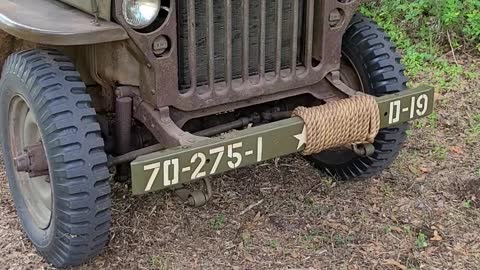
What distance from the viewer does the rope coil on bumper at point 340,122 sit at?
3.68m

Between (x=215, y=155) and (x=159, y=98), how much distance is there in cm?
39

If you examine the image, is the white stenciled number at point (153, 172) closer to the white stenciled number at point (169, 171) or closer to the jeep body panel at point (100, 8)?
the white stenciled number at point (169, 171)

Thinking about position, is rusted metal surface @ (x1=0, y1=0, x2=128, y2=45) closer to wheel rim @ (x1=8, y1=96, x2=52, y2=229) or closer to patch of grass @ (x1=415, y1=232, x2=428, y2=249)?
wheel rim @ (x1=8, y1=96, x2=52, y2=229)

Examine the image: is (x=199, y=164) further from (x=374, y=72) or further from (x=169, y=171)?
(x=374, y=72)

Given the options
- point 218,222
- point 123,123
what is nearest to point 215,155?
point 123,123

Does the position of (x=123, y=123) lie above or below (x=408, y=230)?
above

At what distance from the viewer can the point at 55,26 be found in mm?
3441

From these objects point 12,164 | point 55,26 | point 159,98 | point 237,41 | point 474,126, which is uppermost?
point 55,26

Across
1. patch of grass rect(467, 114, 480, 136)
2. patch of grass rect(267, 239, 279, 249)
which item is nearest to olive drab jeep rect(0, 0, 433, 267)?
patch of grass rect(267, 239, 279, 249)

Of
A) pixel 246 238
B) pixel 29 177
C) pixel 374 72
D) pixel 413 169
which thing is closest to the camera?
pixel 29 177

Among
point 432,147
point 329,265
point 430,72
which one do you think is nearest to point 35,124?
point 329,265

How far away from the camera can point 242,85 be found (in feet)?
12.6

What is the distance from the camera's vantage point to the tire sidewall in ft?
12.2

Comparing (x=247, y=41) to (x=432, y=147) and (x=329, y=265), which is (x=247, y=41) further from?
(x=432, y=147)
